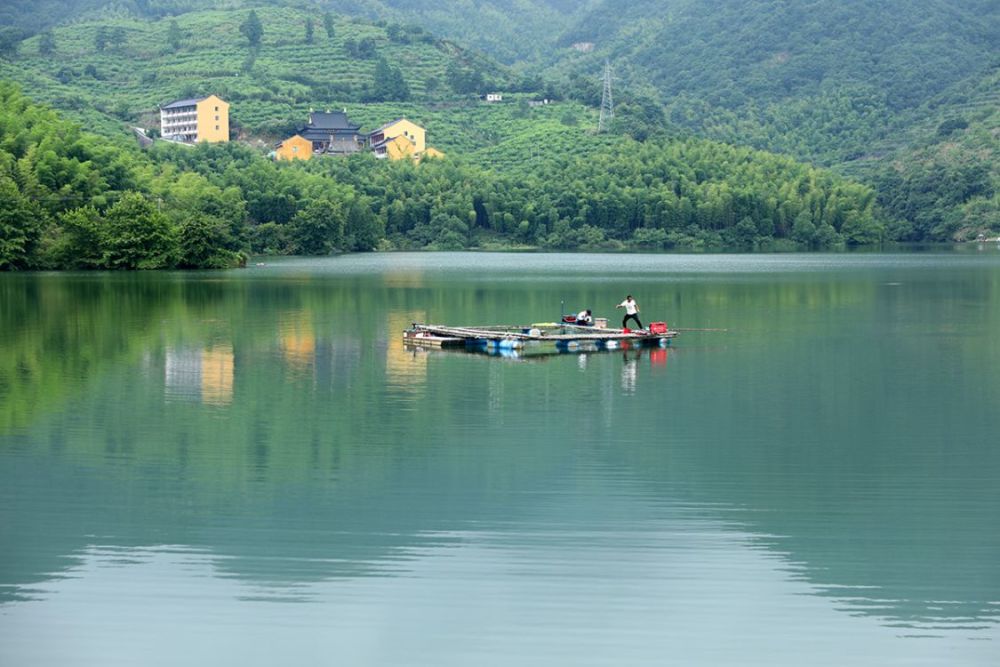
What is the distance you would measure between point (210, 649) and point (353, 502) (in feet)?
14.0

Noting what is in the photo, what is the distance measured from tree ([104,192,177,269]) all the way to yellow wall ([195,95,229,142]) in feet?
169

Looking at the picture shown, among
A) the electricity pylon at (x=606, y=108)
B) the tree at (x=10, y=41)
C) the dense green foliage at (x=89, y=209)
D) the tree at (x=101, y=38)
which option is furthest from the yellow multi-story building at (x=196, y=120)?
the dense green foliage at (x=89, y=209)

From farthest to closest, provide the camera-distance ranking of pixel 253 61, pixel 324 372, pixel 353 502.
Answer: pixel 253 61, pixel 324 372, pixel 353 502

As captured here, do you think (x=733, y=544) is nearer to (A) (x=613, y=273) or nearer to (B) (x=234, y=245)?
(A) (x=613, y=273)

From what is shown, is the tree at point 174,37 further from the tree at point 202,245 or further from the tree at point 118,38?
the tree at point 202,245

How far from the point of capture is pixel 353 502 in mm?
14266

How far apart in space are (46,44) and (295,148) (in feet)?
137

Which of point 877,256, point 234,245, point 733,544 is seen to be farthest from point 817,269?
point 733,544

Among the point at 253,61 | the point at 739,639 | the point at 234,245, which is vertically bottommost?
the point at 739,639

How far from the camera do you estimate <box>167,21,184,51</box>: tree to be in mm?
148538

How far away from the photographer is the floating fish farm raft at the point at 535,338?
1188 inches

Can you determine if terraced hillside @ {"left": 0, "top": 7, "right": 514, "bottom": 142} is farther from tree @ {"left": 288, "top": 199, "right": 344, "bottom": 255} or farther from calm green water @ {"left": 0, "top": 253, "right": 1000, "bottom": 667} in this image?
calm green water @ {"left": 0, "top": 253, "right": 1000, "bottom": 667}

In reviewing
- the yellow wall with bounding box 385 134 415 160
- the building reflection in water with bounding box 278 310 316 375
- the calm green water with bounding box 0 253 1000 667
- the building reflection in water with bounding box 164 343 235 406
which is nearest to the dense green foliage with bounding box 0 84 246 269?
the building reflection in water with bounding box 278 310 316 375

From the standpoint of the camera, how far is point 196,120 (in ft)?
382
